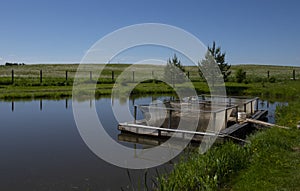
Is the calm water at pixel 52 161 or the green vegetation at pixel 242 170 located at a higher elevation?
the green vegetation at pixel 242 170

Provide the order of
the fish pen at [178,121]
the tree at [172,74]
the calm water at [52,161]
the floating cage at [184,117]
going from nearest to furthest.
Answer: the calm water at [52,161]
the fish pen at [178,121]
the floating cage at [184,117]
the tree at [172,74]

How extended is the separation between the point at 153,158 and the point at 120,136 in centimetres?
270

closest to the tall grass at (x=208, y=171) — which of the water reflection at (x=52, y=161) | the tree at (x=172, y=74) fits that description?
the water reflection at (x=52, y=161)

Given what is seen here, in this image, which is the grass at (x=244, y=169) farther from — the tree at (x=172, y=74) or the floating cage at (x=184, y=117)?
the tree at (x=172, y=74)

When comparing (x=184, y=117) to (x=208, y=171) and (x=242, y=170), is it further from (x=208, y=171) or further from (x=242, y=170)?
(x=208, y=171)

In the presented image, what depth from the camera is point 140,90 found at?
2727cm

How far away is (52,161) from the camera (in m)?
7.72

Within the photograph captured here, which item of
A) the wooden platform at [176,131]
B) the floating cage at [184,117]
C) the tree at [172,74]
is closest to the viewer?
the wooden platform at [176,131]

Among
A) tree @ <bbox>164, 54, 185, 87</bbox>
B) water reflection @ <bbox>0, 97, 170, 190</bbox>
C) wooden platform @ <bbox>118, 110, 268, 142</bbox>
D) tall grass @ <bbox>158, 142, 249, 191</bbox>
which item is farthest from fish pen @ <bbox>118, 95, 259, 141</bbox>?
tree @ <bbox>164, 54, 185, 87</bbox>

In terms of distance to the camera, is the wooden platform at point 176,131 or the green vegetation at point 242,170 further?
the wooden platform at point 176,131

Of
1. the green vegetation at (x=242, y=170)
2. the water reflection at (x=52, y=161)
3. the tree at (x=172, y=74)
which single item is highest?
the tree at (x=172, y=74)

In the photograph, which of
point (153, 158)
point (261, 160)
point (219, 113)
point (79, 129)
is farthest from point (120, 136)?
point (261, 160)

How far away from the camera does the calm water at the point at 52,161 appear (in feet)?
20.6

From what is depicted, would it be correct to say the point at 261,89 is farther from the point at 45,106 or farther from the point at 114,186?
the point at 114,186
